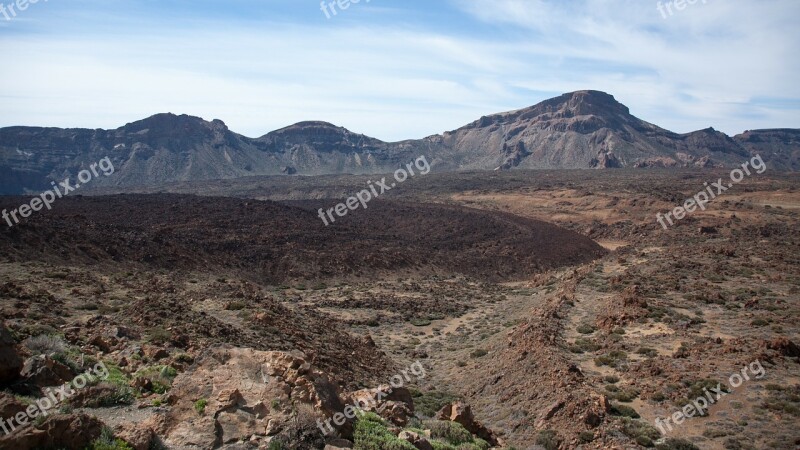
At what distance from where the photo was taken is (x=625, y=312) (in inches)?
882

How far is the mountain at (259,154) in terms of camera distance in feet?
482

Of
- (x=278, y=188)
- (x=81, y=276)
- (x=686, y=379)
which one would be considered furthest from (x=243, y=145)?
(x=686, y=379)

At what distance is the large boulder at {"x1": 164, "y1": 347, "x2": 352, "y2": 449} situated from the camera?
8.52 meters

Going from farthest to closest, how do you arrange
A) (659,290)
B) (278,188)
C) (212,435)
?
(278,188) < (659,290) < (212,435)

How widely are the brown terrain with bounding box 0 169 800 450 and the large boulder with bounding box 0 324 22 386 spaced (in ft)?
0.11

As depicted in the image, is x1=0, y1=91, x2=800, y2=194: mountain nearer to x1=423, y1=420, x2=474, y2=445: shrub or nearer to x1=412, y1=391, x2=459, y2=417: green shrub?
x1=412, y1=391, x2=459, y2=417: green shrub

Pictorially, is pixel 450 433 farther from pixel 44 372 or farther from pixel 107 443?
pixel 44 372

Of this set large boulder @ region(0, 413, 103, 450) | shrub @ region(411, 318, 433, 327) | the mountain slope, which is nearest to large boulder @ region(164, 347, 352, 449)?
large boulder @ region(0, 413, 103, 450)

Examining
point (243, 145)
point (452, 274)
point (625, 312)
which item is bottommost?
point (452, 274)

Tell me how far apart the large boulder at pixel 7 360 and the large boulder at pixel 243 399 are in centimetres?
249

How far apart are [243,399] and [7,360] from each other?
3.72 metres

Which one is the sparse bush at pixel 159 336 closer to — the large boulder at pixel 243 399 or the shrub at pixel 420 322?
the large boulder at pixel 243 399

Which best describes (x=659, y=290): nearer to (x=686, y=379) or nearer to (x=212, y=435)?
(x=686, y=379)

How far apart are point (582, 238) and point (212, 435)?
53.3 meters
